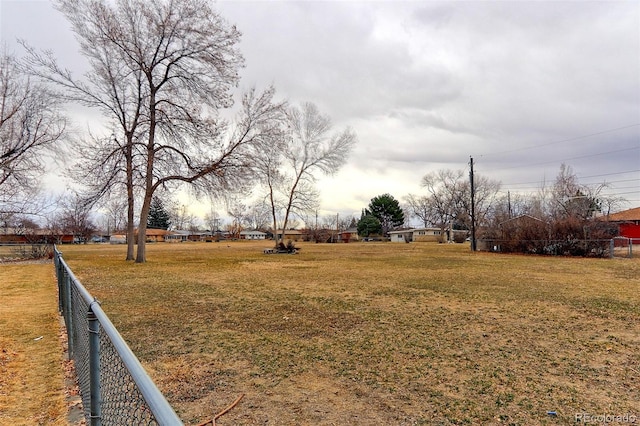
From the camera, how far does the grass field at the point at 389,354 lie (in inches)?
133

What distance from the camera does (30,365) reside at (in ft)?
14.4

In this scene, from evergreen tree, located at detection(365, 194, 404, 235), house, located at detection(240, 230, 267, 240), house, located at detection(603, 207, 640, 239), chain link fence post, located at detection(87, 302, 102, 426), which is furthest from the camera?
house, located at detection(240, 230, 267, 240)

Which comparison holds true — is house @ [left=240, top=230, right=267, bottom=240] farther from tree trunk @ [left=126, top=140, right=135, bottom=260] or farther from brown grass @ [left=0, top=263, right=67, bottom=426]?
brown grass @ [left=0, top=263, right=67, bottom=426]

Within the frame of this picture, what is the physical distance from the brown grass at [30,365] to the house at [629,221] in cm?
4547

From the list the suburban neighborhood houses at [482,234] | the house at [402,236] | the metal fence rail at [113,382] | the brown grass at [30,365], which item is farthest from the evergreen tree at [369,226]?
the metal fence rail at [113,382]

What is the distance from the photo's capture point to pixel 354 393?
3.68 m

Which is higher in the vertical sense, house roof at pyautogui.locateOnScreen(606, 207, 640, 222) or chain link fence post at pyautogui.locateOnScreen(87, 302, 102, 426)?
house roof at pyautogui.locateOnScreen(606, 207, 640, 222)

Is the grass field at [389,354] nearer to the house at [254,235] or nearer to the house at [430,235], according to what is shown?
the house at [430,235]

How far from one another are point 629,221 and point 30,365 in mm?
50004

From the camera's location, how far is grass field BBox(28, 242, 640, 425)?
11.1ft

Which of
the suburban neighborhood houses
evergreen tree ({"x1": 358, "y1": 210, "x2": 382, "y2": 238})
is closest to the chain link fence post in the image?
the suburban neighborhood houses

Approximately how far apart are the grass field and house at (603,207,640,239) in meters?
37.3

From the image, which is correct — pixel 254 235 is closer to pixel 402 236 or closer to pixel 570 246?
pixel 402 236

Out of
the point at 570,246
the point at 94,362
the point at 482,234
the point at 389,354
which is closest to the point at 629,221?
the point at 482,234
